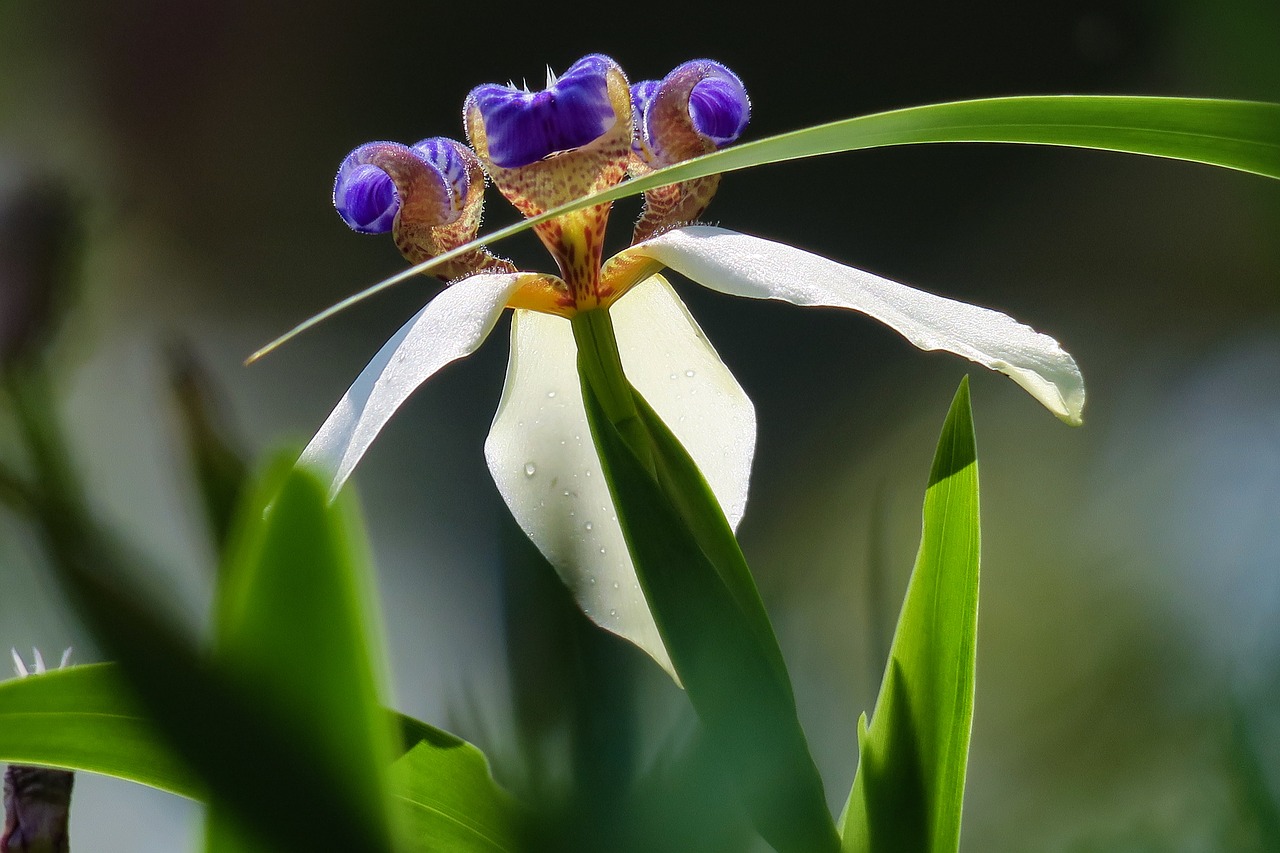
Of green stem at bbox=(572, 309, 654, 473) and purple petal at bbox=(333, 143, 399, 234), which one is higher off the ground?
purple petal at bbox=(333, 143, 399, 234)

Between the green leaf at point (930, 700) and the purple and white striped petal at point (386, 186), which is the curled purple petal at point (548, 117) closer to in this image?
the purple and white striped petal at point (386, 186)

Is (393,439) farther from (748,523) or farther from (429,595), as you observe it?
(748,523)

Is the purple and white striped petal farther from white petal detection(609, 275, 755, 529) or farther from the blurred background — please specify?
the blurred background

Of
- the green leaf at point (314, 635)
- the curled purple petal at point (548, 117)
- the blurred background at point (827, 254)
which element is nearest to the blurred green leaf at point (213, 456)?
the green leaf at point (314, 635)

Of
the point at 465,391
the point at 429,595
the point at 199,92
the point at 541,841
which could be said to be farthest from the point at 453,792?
the point at 199,92

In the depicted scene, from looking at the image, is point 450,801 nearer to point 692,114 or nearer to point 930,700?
point 930,700

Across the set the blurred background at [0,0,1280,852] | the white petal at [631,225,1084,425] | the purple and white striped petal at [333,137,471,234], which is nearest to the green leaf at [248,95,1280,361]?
the white petal at [631,225,1084,425]
